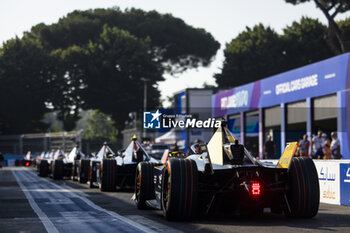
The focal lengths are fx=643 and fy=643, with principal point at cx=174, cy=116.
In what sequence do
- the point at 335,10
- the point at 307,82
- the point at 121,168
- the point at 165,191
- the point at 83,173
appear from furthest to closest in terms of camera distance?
the point at 335,10 < the point at 307,82 < the point at 83,173 < the point at 121,168 < the point at 165,191

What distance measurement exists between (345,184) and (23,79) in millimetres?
63073

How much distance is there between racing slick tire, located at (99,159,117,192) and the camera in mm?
17312

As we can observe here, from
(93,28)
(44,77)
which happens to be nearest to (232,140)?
(44,77)

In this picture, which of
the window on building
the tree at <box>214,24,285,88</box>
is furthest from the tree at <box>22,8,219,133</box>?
the window on building

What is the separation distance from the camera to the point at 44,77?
2899 inches

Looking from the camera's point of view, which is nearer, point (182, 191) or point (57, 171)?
point (182, 191)

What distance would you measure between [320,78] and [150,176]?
20835 mm

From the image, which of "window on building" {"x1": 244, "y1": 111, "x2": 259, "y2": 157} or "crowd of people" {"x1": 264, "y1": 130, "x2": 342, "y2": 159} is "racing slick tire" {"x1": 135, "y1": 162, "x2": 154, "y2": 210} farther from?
"window on building" {"x1": 244, "y1": 111, "x2": 259, "y2": 157}

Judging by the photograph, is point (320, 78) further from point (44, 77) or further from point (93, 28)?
point (93, 28)

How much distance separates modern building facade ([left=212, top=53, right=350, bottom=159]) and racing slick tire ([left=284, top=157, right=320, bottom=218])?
583 inches

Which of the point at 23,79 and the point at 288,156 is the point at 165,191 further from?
the point at 23,79

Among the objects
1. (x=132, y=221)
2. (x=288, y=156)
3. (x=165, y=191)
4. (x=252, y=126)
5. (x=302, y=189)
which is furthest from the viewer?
(x=252, y=126)

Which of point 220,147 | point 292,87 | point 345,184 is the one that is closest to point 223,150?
point 220,147

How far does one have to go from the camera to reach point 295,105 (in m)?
34.7
